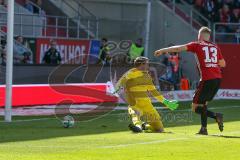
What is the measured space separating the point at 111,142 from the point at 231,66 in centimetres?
2146

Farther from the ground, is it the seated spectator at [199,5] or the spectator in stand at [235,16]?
the seated spectator at [199,5]

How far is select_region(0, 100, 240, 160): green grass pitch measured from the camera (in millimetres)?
12434

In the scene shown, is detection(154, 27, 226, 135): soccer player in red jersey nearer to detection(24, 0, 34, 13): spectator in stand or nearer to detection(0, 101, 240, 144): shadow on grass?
detection(0, 101, 240, 144): shadow on grass

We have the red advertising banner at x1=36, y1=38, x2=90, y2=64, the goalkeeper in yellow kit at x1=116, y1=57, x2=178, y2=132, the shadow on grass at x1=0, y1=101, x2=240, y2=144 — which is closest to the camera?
the shadow on grass at x1=0, y1=101, x2=240, y2=144

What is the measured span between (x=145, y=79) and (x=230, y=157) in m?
5.68

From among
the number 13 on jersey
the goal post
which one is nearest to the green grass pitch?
the goal post

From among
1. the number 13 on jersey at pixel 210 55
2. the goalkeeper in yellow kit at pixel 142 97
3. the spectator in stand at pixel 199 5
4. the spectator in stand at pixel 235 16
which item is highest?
the spectator in stand at pixel 199 5

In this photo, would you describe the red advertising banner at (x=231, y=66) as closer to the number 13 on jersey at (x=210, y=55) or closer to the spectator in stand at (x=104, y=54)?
the spectator in stand at (x=104, y=54)

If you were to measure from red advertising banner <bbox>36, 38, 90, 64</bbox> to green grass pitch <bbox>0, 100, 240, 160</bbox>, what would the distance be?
13.6 meters

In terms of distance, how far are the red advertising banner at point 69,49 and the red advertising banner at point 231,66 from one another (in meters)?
6.21

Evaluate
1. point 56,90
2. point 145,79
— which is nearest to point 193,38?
point 56,90

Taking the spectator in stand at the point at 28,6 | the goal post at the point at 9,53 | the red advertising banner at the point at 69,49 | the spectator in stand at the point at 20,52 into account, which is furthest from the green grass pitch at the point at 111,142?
the spectator in stand at the point at 28,6

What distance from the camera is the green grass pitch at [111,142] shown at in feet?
40.8

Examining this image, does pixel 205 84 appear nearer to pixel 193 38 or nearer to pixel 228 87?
pixel 228 87
